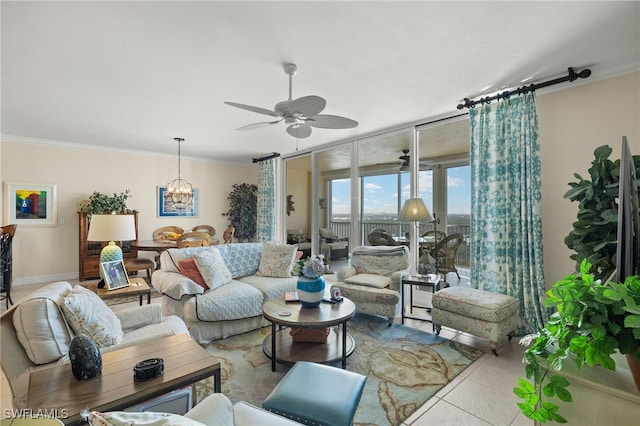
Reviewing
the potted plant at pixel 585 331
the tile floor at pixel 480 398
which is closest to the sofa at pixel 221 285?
the tile floor at pixel 480 398

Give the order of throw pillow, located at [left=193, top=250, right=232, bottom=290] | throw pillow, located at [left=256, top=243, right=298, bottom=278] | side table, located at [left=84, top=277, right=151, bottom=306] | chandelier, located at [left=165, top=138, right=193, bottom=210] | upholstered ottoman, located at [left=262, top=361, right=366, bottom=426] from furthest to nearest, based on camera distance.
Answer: chandelier, located at [left=165, top=138, right=193, bottom=210], throw pillow, located at [left=256, top=243, right=298, bottom=278], throw pillow, located at [left=193, top=250, right=232, bottom=290], side table, located at [left=84, top=277, right=151, bottom=306], upholstered ottoman, located at [left=262, top=361, right=366, bottom=426]

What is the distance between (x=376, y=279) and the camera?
3.76m

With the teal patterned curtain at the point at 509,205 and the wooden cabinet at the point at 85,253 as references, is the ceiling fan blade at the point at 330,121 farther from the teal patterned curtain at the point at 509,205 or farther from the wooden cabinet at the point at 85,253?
the wooden cabinet at the point at 85,253

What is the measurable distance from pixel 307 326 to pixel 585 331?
173cm

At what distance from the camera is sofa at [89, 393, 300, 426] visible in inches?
27.8

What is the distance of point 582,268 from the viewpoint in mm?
1128

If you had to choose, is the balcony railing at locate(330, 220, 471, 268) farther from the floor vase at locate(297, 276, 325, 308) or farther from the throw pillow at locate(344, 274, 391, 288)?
the floor vase at locate(297, 276, 325, 308)

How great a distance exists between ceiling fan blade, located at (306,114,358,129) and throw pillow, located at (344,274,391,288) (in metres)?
1.92

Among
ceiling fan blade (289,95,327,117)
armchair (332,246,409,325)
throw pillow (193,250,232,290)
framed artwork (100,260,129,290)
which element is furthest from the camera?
armchair (332,246,409,325)

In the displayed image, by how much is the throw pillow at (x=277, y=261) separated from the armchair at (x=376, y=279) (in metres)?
0.70

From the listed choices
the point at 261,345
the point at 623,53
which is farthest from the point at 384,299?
the point at 623,53

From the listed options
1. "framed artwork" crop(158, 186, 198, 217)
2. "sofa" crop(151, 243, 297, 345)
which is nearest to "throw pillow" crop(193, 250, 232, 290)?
"sofa" crop(151, 243, 297, 345)

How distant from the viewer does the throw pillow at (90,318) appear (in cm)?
162

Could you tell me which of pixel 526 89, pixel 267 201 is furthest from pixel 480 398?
pixel 267 201
